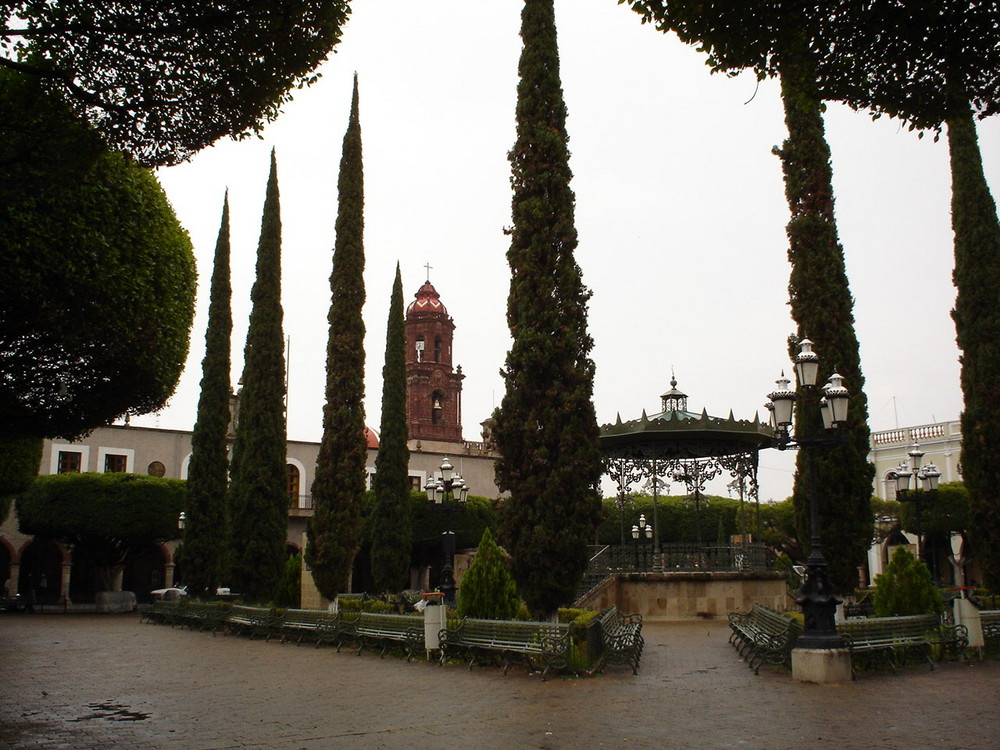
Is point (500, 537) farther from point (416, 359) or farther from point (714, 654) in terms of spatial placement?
point (416, 359)

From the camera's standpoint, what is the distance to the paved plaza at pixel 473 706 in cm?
705

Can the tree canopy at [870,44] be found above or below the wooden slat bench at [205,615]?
above

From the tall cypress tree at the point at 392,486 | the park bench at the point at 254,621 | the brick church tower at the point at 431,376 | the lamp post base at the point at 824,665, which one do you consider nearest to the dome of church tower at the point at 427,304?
the brick church tower at the point at 431,376

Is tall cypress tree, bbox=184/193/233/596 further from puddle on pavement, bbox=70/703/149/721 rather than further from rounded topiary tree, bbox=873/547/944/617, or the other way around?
rounded topiary tree, bbox=873/547/944/617

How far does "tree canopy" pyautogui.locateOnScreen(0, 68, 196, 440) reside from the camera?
22.9ft

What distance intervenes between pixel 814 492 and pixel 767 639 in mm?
2148

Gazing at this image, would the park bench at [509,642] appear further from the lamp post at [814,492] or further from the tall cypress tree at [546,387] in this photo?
the lamp post at [814,492]

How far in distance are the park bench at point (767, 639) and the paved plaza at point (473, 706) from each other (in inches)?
10.1

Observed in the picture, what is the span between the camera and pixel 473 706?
880 centimetres

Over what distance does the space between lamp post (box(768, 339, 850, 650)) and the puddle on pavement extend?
7.24m

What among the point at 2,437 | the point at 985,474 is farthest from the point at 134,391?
the point at 985,474

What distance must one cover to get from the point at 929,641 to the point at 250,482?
16.4 meters

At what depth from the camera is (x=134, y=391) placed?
1043cm

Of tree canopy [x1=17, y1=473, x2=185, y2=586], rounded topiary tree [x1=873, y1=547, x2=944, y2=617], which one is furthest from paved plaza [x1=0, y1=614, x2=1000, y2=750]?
tree canopy [x1=17, y1=473, x2=185, y2=586]
